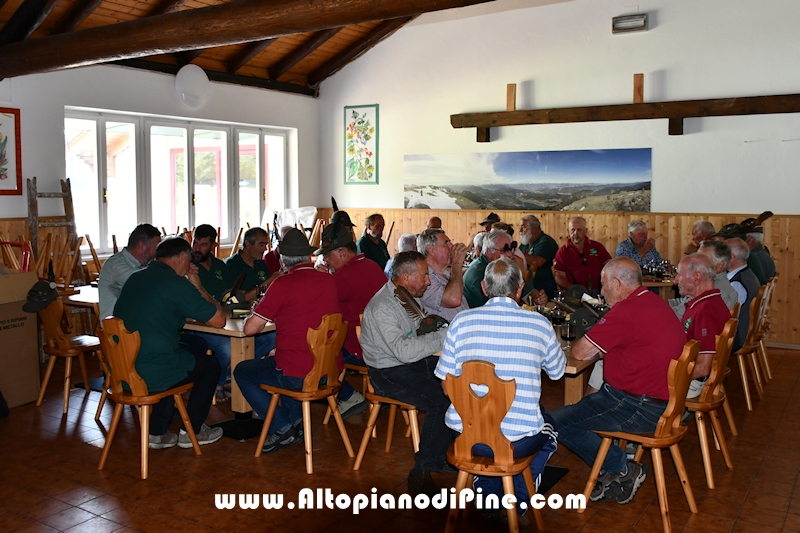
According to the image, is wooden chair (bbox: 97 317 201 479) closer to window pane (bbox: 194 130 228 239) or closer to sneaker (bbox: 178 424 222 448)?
sneaker (bbox: 178 424 222 448)

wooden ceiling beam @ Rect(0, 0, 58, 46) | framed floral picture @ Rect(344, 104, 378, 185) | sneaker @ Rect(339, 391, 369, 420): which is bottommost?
sneaker @ Rect(339, 391, 369, 420)

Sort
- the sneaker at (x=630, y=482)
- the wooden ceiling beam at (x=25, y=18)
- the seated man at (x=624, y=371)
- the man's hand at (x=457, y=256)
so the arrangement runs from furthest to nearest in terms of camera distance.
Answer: the wooden ceiling beam at (x=25, y=18) → the man's hand at (x=457, y=256) → the sneaker at (x=630, y=482) → the seated man at (x=624, y=371)

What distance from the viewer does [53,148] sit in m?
8.27

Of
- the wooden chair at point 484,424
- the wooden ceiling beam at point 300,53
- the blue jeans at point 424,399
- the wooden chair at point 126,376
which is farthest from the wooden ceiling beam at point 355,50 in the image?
the wooden chair at point 484,424

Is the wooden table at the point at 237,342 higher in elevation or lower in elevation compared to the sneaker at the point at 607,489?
higher

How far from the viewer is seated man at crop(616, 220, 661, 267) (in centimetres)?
774

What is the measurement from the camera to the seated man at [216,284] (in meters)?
5.57

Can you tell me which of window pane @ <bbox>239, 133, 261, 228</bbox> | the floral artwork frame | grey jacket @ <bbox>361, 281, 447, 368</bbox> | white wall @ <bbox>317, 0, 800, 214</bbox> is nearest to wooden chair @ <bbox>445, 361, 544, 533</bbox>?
grey jacket @ <bbox>361, 281, 447, 368</bbox>

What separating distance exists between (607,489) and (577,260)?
409 centimetres

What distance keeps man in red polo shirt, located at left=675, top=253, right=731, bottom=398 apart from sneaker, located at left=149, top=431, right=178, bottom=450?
128 inches

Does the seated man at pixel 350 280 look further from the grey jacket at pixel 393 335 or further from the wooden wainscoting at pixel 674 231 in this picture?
the wooden wainscoting at pixel 674 231

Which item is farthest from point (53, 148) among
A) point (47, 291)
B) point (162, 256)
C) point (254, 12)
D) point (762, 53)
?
point (762, 53)

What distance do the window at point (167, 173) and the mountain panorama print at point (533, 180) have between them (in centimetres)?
241

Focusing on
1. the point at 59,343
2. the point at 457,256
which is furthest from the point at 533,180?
the point at 59,343
